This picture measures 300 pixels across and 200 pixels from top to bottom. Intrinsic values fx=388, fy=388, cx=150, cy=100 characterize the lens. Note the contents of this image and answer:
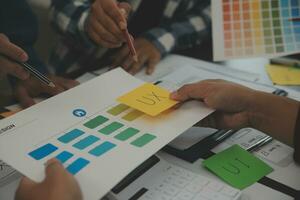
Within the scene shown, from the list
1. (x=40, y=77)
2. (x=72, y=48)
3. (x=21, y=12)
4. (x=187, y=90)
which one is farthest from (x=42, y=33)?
(x=187, y=90)

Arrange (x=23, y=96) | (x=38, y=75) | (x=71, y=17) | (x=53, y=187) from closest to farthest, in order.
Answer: (x=53, y=187) < (x=38, y=75) < (x=23, y=96) < (x=71, y=17)

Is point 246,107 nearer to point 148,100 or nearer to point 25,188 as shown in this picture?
point 148,100

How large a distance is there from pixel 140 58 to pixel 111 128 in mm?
413

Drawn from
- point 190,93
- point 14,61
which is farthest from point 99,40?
point 190,93

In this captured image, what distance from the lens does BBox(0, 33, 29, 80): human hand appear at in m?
0.74

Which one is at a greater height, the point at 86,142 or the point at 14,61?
the point at 14,61

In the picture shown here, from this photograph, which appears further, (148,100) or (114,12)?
(114,12)

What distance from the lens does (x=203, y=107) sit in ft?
2.24

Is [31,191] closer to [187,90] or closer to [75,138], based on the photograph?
[75,138]

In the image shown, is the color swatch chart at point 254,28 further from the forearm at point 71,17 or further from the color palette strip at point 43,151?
the color palette strip at point 43,151

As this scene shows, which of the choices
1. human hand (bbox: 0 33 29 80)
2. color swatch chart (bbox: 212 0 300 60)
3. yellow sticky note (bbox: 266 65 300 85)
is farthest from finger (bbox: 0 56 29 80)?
yellow sticky note (bbox: 266 65 300 85)

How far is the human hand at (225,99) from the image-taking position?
0.68 metres

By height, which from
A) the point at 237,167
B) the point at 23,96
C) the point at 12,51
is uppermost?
the point at 12,51

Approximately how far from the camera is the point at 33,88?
0.87 meters
